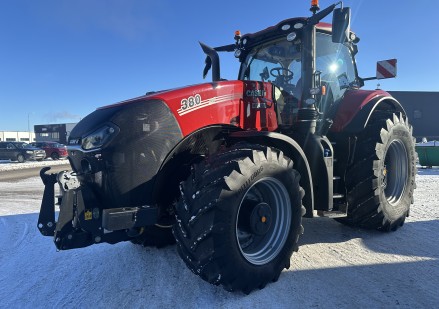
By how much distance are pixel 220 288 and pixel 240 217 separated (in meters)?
0.65

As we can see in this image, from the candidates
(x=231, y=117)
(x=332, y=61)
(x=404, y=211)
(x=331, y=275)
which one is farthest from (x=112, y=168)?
(x=404, y=211)

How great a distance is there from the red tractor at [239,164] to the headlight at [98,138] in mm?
10

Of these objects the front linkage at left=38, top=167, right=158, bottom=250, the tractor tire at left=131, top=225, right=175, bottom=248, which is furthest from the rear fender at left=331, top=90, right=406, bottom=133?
the front linkage at left=38, top=167, right=158, bottom=250

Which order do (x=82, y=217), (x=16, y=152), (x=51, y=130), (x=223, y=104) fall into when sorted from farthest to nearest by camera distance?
(x=51, y=130) → (x=16, y=152) → (x=223, y=104) → (x=82, y=217)

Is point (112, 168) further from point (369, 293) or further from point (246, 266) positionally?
point (369, 293)

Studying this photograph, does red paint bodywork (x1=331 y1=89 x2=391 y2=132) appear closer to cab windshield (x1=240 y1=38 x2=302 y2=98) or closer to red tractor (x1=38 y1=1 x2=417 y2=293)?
red tractor (x1=38 y1=1 x2=417 y2=293)

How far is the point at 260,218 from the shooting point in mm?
3055

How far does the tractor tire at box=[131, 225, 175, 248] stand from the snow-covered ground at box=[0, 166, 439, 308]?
0.08 meters

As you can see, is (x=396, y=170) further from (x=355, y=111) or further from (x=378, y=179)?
(x=355, y=111)

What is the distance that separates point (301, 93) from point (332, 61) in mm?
946

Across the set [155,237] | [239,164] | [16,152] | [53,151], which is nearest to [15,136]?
[53,151]

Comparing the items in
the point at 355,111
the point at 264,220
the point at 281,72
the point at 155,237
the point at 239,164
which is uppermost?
the point at 281,72

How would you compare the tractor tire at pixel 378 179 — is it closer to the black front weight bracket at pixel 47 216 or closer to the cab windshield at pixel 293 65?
the cab windshield at pixel 293 65

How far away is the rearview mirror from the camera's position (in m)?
3.31
